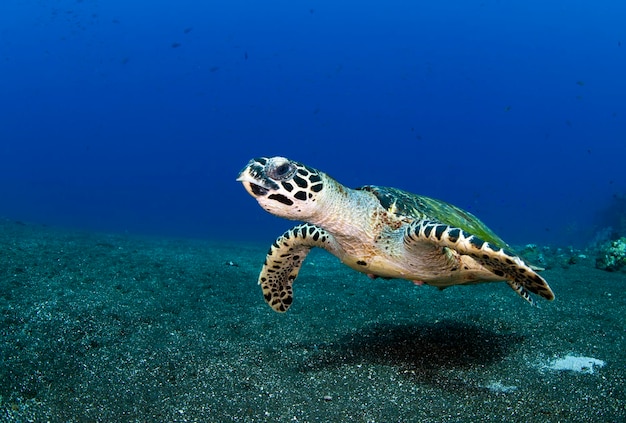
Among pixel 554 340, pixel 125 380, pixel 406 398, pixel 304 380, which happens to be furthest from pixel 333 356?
pixel 554 340

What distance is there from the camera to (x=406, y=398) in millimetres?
3400

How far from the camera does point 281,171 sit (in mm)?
3369

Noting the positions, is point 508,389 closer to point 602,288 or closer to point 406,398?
point 406,398

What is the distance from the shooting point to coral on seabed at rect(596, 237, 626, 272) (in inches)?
333

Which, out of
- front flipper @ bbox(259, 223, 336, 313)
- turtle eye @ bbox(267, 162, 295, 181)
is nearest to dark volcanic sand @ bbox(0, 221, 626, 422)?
front flipper @ bbox(259, 223, 336, 313)

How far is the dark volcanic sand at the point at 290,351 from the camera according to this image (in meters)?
3.23

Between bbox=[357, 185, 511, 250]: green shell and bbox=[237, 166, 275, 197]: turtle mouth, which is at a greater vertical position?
bbox=[357, 185, 511, 250]: green shell

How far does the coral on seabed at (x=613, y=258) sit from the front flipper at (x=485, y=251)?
6.49m

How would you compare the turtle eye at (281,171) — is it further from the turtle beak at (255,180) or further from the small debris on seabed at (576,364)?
the small debris on seabed at (576,364)

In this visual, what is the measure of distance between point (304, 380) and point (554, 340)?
9.15 feet

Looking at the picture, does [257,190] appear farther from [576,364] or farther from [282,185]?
[576,364]

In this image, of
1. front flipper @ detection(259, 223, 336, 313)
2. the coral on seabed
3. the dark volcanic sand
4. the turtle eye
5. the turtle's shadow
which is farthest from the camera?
the coral on seabed

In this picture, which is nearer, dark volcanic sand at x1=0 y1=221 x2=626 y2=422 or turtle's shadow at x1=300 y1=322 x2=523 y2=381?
dark volcanic sand at x1=0 y1=221 x2=626 y2=422

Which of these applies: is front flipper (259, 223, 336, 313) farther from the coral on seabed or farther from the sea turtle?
the coral on seabed
